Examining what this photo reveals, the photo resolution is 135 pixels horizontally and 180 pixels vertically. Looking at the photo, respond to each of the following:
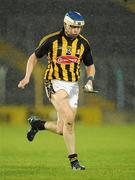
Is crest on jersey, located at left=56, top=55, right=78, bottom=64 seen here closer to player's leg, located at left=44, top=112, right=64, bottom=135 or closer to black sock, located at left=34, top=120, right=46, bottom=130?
player's leg, located at left=44, top=112, right=64, bottom=135

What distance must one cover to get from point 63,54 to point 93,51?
30.0 feet

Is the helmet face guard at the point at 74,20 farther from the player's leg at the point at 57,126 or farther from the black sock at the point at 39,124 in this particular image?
the black sock at the point at 39,124

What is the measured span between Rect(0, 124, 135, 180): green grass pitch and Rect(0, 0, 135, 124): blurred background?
434mm

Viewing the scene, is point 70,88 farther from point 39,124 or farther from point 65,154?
point 65,154

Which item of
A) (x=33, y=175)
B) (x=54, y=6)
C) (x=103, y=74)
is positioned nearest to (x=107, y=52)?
(x=103, y=74)

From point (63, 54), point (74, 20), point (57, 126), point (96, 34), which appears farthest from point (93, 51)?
point (74, 20)

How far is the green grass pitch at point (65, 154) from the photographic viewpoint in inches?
336

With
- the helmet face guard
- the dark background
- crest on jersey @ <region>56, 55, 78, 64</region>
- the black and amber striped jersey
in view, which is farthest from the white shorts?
the dark background

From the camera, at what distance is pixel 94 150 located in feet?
41.9

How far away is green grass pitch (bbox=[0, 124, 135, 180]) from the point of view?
855 centimetres

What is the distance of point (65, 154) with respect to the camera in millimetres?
11875

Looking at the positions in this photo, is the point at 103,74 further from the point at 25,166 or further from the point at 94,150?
the point at 25,166

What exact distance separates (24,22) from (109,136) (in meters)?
3.26

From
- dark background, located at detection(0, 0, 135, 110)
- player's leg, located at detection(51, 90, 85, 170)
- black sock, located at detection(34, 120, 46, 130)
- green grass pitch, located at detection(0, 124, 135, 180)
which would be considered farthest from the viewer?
dark background, located at detection(0, 0, 135, 110)
